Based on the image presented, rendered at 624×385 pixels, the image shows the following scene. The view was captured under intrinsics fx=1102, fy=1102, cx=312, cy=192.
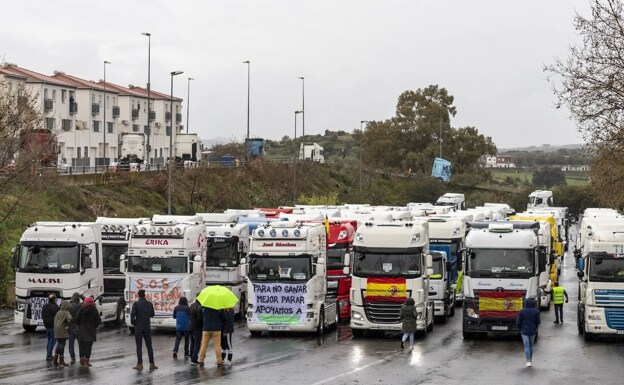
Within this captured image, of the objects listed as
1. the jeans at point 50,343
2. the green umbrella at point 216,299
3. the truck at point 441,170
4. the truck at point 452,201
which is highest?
the truck at point 441,170

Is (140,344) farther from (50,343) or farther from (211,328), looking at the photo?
(50,343)

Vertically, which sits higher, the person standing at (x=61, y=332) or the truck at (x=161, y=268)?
the truck at (x=161, y=268)

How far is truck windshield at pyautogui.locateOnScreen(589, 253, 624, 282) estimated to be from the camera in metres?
32.4

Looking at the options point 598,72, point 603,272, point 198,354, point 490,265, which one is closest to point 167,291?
point 198,354

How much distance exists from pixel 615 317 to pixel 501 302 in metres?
3.32

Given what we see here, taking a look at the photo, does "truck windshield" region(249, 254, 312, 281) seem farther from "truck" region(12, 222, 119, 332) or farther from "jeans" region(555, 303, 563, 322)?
"jeans" region(555, 303, 563, 322)

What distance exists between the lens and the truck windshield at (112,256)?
39.0 meters

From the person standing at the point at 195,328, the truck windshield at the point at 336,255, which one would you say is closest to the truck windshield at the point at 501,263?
the truck windshield at the point at 336,255

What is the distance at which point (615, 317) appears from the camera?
1272 inches

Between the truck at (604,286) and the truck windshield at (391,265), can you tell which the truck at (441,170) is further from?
the truck at (604,286)

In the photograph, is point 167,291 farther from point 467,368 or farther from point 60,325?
point 467,368

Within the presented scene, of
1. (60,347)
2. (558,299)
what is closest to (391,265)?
(558,299)

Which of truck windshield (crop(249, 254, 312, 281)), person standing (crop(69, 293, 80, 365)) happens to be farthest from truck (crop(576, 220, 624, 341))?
person standing (crop(69, 293, 80, 365))

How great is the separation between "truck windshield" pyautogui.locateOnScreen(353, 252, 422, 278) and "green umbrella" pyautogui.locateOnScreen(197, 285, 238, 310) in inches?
313
